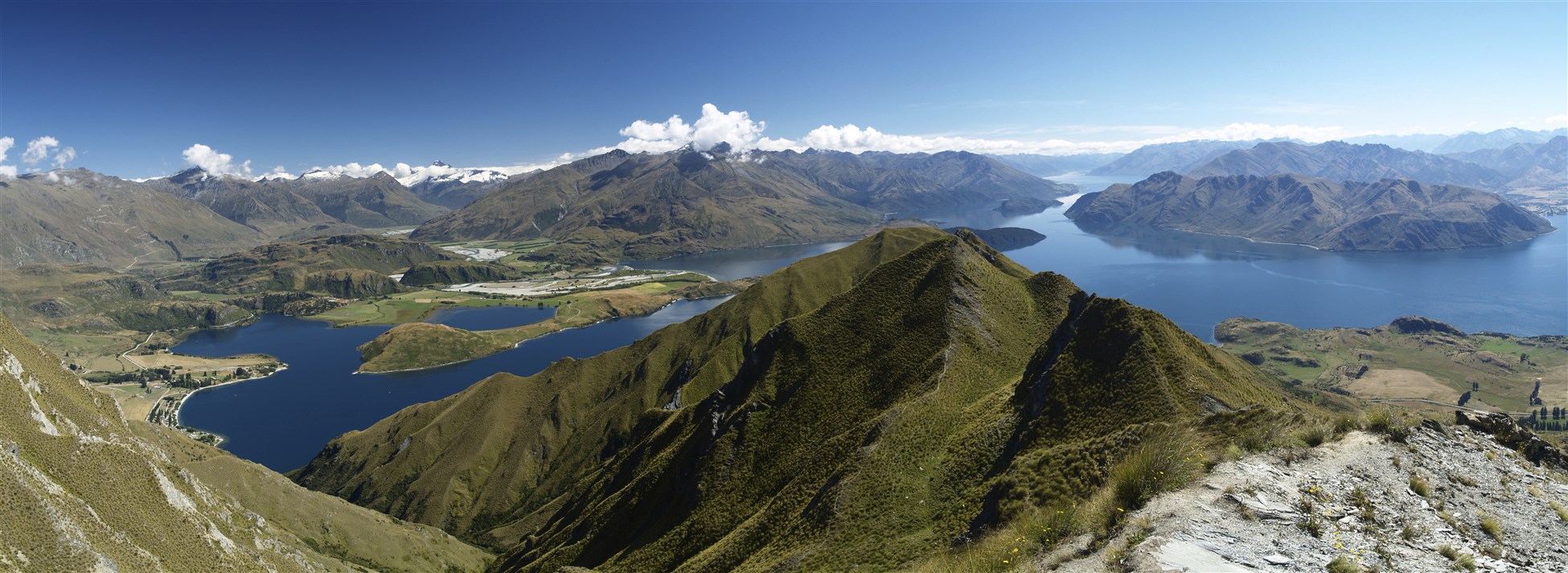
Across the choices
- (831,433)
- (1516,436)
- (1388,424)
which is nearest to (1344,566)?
(1388,424)

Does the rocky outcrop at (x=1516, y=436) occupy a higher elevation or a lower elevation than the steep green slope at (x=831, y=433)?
higher

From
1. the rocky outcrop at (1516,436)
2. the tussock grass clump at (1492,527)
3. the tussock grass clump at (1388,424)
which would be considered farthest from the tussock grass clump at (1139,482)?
the rocky outcrop at (1516,436)

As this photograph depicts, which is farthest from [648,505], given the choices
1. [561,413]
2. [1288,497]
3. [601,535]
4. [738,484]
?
[561,413]

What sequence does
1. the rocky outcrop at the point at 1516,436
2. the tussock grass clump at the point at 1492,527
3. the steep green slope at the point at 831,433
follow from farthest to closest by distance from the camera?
the steep green slope at the point at 831,433
the rocky outcrop at the point at 1516,436
the tussock grass clump at the point at 1492,527

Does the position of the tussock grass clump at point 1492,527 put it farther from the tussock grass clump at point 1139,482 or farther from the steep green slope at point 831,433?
the steep green slope at point 831,433

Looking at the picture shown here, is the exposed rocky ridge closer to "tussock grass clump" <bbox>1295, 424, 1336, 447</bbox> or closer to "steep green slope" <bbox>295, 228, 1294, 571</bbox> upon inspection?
"tussock grass clump" <bbox>1295, 424, 1336, 447</bbox>

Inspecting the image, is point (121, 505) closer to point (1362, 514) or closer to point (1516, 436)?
point (1362, 514)

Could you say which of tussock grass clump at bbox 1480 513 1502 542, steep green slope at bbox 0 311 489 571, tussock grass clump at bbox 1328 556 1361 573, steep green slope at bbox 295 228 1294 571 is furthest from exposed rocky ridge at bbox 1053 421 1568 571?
steep green slope at bbox 0 311 489 571

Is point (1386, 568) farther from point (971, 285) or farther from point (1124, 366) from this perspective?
point (971, 285)
